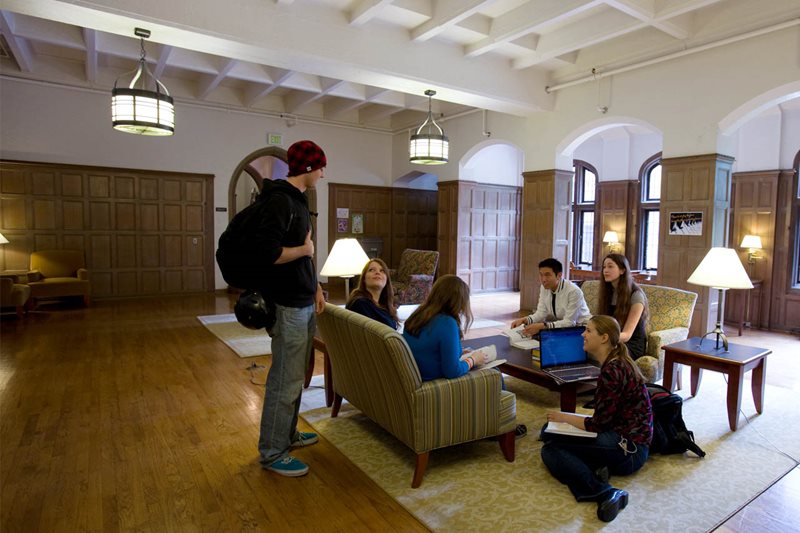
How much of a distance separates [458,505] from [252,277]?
1.49m

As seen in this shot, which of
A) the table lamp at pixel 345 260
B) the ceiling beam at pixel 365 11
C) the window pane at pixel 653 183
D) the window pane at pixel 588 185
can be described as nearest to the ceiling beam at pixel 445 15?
the ceiling beam at pixel 365 11

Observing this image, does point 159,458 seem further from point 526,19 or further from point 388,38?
point 526,19

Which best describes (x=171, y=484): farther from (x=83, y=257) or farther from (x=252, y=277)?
(x=83, y=257)

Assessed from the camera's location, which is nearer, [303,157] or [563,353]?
[303,157]

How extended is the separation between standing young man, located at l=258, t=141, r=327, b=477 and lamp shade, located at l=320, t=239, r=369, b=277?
1.27 m

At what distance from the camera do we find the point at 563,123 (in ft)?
22.6

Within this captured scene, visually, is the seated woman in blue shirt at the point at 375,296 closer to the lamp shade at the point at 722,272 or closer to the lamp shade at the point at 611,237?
the lamp shade at the point at 722,272

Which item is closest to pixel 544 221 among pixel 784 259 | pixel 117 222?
pixel 784 259

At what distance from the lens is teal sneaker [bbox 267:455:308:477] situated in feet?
8.64

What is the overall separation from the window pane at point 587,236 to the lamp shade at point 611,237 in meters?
0.73

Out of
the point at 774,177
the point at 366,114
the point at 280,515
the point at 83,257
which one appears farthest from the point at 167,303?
the point at 774,177

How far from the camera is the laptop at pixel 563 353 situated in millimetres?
3244

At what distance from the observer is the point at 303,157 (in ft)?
8.41

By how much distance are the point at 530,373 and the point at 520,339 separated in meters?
0.75
